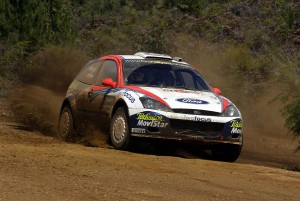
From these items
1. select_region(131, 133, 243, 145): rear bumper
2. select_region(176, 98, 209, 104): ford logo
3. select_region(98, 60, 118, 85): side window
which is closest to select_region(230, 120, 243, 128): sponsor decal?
select_region(131, 133, 243, 145): rear bumper

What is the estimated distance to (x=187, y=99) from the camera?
12711 mm

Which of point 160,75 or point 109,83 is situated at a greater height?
point 160,75

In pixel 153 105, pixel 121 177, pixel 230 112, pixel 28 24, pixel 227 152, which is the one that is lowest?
pixel 227 152

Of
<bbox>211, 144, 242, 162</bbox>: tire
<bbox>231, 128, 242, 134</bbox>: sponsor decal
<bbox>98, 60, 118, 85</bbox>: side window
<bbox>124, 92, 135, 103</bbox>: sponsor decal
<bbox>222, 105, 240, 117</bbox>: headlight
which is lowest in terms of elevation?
<bbox>211, 144, 242, 162</bbox>: tire

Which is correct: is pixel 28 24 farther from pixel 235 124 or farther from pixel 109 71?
pixel 235 124

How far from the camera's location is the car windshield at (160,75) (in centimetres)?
1352

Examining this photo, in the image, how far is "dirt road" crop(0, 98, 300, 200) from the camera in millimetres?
8273

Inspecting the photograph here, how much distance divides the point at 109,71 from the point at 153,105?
177 centimetres

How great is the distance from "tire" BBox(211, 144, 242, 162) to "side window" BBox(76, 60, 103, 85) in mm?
2481

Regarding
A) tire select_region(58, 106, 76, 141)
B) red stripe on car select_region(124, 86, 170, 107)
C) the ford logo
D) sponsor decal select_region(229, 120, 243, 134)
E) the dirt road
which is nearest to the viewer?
the dirt road

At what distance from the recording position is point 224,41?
3553 centimetres

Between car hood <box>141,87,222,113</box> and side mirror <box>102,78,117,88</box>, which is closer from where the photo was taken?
car hood <box>141,87,222,113</box>

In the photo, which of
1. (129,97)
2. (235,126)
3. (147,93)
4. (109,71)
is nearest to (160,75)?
(109,71)

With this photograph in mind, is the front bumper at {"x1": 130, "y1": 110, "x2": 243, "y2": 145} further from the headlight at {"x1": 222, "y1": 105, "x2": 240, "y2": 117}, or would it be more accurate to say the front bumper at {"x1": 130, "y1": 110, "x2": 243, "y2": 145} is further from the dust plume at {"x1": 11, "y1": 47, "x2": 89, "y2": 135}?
the dust plume at {"x1": 11, "y1": 47, "x2": 89, "y2": 135}
